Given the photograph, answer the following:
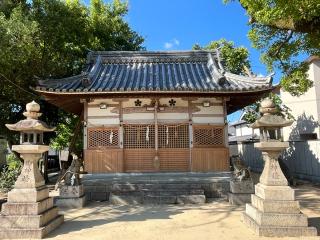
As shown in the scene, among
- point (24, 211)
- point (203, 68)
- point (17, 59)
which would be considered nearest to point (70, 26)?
point (17, 59)

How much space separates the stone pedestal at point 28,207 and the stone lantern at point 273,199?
16.7ft

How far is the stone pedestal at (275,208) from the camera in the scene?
725 centimetres

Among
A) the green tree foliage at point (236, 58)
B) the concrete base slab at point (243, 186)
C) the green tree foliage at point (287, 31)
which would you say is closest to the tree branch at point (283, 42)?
the green tree foliage at point (287, 31)

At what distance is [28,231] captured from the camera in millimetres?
7539

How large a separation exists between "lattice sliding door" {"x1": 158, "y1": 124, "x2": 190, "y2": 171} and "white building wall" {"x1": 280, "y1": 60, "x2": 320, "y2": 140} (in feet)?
35.2

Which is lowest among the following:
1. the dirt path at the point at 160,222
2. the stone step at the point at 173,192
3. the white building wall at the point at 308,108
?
the dirt path at the point at 160,222

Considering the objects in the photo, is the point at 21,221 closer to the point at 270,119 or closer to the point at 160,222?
the point at 160,222

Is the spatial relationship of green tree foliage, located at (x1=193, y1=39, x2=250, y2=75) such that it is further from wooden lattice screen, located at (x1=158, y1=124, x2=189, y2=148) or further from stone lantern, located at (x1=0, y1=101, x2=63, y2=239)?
stone lantern, located at (x1=0, y1=101, x2=63, y2=239)

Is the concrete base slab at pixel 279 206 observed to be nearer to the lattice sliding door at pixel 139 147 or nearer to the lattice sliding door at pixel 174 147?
the lattice sliding door at pixel 174 147

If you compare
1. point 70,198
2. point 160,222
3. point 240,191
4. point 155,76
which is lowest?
point 160,222

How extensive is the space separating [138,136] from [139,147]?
0.47 meters

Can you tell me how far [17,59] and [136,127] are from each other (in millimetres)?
5964

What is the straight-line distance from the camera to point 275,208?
750 cm

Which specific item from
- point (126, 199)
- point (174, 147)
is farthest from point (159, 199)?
point (174, 147)
